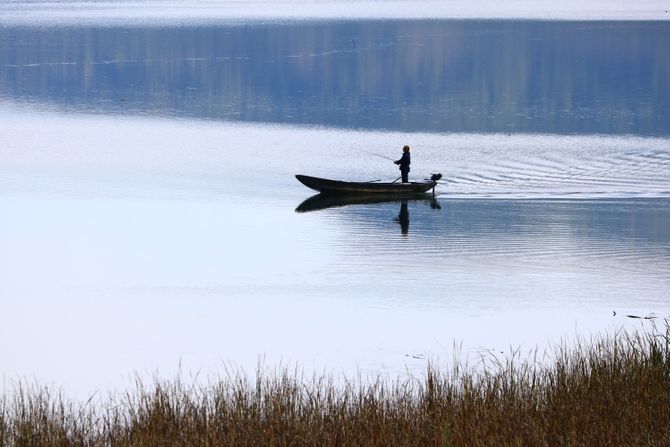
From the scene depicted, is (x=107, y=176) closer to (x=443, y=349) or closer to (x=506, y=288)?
(x=506, y=288)

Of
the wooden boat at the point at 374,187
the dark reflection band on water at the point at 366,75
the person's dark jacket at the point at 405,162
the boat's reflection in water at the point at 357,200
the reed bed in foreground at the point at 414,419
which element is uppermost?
the dark reflection band on water at the point at 366,75

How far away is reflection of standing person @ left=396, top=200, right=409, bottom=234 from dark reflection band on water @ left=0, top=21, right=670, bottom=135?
16.2 meters

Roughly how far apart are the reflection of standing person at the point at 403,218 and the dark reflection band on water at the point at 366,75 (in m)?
16.2

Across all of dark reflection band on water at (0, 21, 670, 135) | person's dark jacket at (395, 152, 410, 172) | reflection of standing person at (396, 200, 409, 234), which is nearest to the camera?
reflection of standing person at (396, 200, 409, 234)

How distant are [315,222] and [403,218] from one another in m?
1.91

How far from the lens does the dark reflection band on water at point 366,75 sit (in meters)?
48.9

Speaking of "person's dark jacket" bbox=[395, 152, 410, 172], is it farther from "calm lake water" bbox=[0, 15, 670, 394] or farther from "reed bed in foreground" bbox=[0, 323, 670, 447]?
"reed bed in foreground" bbox=[0, 323, 670, 447]

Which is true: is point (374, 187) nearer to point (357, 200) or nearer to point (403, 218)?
point (357, 200)

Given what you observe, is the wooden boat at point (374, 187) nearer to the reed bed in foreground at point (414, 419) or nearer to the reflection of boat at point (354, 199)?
the reflection of boat at point (354, 199)

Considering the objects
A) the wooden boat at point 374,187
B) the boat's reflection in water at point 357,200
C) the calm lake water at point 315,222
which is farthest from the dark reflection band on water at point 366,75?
the wooden boat at point 374,187

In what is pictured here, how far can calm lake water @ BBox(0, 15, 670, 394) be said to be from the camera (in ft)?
56.6

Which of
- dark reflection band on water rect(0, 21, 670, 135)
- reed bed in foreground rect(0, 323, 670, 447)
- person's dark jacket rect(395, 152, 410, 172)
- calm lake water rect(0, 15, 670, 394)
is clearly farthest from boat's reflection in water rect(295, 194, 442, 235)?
reed bed in foreground rect(0, 323, 670, 447)

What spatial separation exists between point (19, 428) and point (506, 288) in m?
10.8

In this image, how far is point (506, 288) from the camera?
Result: 783 inches
